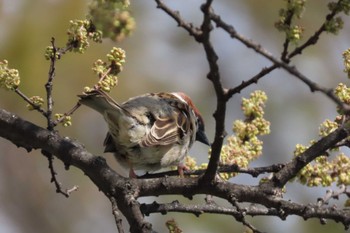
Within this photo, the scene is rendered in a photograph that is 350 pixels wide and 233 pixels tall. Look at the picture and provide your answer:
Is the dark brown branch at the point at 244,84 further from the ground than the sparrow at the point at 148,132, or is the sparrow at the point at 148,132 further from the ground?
the sparrow at the point at 148,132

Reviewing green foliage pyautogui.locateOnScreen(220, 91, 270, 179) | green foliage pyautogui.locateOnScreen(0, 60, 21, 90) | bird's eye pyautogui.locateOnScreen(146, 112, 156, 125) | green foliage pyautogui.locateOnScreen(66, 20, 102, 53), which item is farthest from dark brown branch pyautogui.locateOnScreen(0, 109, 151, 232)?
bird's eye pyautogui.locateOnScreen(146, 112, 156, 125)

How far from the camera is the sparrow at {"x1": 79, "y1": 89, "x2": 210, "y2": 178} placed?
3920mm

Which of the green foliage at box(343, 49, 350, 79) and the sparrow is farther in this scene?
the sparrow

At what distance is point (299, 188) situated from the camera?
7203 mm

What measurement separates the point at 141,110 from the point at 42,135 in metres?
1.40

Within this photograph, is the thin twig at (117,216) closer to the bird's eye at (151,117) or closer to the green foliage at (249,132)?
the green foliage at (249,132)

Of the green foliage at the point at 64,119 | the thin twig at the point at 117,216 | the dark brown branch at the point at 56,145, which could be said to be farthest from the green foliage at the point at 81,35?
the thin twig at the point at 117,216

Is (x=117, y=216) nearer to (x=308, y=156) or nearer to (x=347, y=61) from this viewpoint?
(x=308, y=156)

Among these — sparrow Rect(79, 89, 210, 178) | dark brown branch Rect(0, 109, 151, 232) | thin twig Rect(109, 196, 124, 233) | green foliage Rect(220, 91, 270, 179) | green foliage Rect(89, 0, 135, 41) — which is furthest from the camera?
sparrow Rect(79, 89, 210, 178)

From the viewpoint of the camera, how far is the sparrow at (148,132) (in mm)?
3920

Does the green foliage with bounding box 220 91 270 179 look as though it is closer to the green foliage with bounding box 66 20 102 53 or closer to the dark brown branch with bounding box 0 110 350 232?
the dark brown branch with bounding box 0 110 350 232

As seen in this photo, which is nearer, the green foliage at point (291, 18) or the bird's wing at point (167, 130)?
the green foliage at point (291, 18)

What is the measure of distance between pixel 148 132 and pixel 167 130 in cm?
17

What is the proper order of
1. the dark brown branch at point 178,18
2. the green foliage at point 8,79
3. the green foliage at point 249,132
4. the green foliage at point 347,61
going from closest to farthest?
1. the dark brown branch at point 178,18
2. the green foliage at point 347,61
3. the green foliage at point 8,79
4. the green foliage at point 249,132
